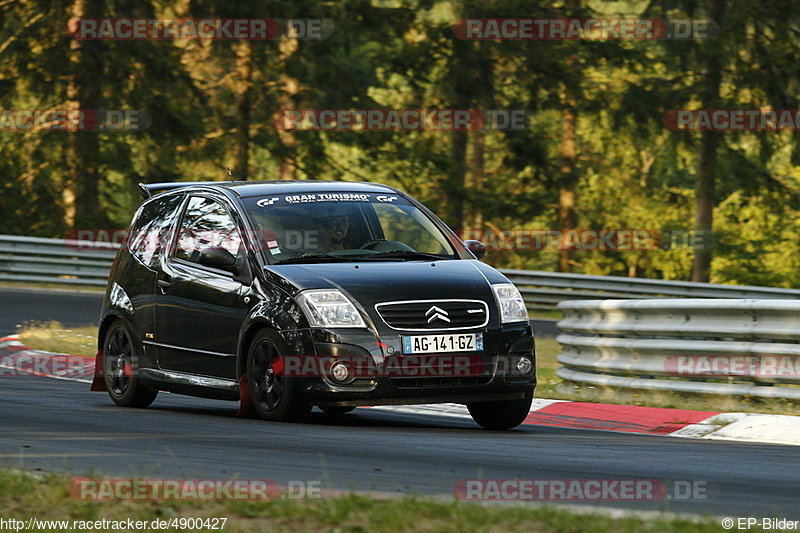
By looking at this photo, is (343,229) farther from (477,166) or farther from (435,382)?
(477,166)

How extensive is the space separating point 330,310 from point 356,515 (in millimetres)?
3546

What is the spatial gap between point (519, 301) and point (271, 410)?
1.82m

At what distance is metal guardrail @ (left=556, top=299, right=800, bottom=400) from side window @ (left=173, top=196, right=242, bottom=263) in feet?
11.8

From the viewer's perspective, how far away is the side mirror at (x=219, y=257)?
9867mm

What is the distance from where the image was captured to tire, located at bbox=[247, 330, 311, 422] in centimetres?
919

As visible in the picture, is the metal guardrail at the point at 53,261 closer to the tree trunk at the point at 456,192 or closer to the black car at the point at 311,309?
the tree trunk at the point at 456,192

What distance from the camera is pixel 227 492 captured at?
19.8 ft

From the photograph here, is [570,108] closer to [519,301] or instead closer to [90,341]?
[90,341]

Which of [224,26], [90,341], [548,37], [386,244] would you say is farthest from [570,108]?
[386,244]

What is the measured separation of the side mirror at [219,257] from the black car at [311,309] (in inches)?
0.5
